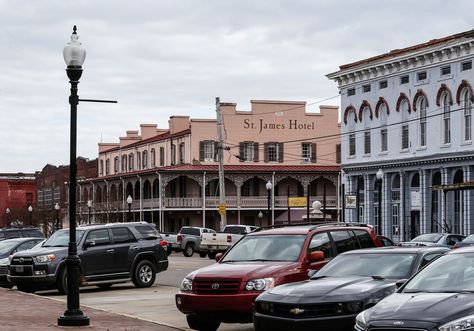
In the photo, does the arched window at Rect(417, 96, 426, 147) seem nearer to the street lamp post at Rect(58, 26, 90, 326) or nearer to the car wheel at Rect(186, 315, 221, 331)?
the street lamp post at Rect(58, 26, 90, 326)

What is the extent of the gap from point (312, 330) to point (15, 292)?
14601mm

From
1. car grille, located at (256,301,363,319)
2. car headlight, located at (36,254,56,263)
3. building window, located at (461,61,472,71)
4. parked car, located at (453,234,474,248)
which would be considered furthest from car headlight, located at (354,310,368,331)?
building window, located at (461,61,472,71)

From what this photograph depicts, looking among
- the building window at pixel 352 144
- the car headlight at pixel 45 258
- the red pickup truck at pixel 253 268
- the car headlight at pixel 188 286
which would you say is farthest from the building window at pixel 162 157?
the car headlight at pixel 188 286

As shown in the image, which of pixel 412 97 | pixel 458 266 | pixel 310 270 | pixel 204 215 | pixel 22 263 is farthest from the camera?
pixel 204 215

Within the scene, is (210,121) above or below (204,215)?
above

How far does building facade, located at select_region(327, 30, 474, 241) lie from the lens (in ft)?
169

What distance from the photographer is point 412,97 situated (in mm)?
55656

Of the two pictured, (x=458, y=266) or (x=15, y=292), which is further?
(x=15, y=292)

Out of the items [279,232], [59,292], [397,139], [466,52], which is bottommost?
[59,292]

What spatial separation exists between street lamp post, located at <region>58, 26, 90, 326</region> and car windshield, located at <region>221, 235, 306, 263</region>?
2.55 metres

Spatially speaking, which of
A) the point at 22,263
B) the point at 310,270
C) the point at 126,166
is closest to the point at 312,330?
the point at 310,270

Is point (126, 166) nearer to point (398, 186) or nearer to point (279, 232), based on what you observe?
point (398, 186)

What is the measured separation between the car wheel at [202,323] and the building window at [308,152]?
6489 cm

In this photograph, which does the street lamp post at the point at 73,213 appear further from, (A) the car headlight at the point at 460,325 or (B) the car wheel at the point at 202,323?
(A) the car headlight at the point at 460,325
